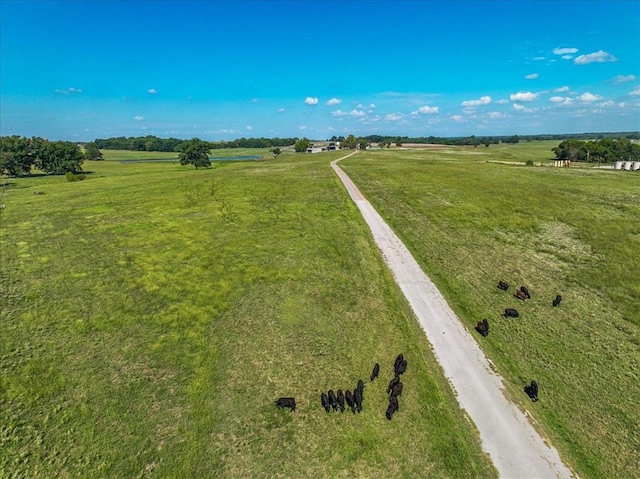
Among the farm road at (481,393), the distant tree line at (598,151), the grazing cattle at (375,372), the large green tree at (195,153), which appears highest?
the large green tree at (195,153)

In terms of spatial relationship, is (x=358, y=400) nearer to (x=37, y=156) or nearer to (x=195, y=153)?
(x=195, y=153)

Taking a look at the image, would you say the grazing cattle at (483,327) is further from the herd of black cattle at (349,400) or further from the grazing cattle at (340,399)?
the grazing cattle at (340,399)

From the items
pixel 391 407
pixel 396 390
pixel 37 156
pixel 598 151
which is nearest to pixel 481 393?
pixel 396 390

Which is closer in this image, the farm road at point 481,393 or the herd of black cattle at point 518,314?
the farm road at point 481,393

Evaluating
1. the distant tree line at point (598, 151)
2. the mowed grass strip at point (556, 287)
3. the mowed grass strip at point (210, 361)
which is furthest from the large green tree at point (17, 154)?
the distant tree line at point (598, 151)

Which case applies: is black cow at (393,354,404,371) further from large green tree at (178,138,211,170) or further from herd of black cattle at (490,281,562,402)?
large green tree at (178,138,211,170)

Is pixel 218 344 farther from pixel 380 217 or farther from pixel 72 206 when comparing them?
pixel 72 206
